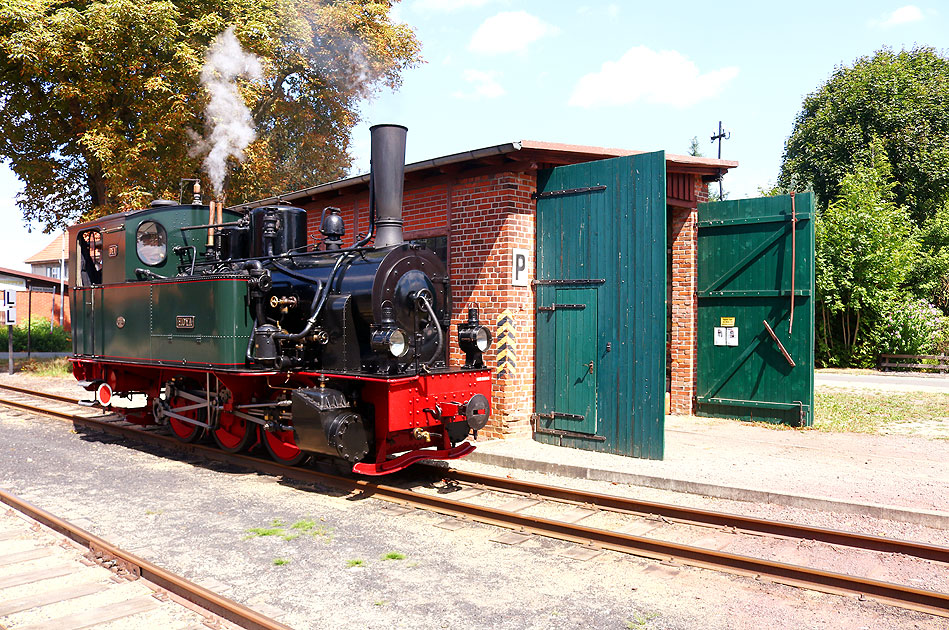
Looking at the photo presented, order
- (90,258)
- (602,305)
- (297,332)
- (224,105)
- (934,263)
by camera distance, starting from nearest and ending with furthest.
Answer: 1. (297,332)
2. (602,305)
3. (90,258)
4. (224,105)
5. (934,263)

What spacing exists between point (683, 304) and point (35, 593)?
876cm

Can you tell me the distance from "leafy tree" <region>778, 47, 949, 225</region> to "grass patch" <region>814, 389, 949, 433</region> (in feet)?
47.6

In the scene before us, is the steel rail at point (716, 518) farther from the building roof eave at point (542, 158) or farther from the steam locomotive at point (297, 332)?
the building roof eave at point (542, 158)

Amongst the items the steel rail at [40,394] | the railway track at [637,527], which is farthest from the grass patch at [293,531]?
the steel rail at [40,394]

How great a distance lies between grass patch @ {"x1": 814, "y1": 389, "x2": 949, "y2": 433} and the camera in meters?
9.62

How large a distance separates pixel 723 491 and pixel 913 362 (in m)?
16.5

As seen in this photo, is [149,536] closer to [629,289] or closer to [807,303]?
[629,289]

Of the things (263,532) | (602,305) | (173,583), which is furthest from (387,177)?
(173,583)

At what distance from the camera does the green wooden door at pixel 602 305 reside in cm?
736

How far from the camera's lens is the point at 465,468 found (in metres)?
7.18

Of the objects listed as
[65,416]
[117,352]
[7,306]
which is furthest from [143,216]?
[7,306]

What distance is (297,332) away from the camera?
701cm

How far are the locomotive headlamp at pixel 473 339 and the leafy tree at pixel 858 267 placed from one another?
15.3 metres

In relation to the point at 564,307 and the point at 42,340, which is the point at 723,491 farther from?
the point at 42,340
